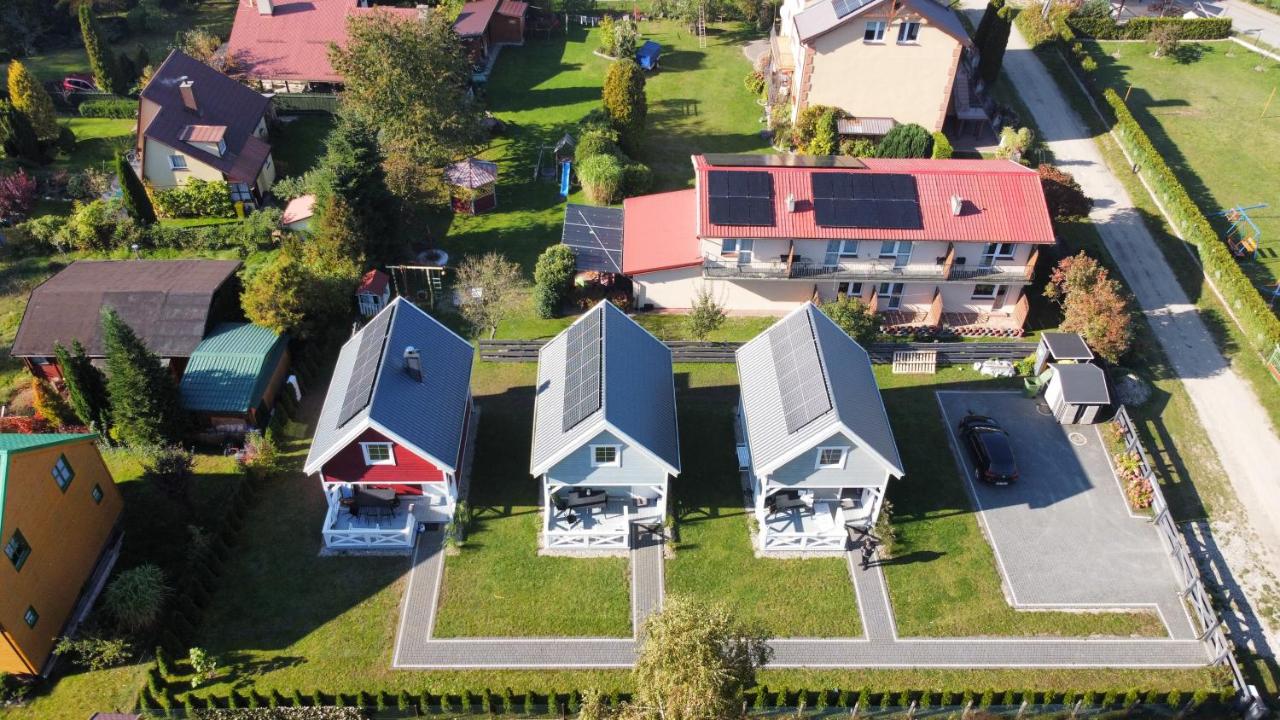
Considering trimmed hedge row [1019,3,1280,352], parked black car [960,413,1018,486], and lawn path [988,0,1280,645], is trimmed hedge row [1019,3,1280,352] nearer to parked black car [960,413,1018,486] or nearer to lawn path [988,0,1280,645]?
lawn path [988,0,1280,645]

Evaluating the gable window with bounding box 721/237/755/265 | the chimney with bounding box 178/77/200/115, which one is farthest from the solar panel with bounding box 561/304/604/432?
the chimney with bounding box 178/77/200/115

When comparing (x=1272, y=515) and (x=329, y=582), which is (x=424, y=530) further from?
(x=1272, y=515)

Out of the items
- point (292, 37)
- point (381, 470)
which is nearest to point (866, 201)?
point (381, 470)

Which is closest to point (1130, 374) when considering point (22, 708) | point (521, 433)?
point (521, 433)

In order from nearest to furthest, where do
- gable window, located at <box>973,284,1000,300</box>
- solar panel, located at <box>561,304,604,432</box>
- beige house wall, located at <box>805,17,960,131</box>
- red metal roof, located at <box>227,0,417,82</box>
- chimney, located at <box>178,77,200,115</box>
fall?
solar panel, located at <box>561,304,604,432</box>
gable window, located at <box>973,284,1000,300</box>
chimney, located at <box>178,77,200,115</box>
beige house wall, located at <box>805,17,960,131</box>
red metal roof, located at <box>227,0,417,82</box>

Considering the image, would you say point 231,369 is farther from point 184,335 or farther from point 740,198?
point 740,198

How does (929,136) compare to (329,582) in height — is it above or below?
above
